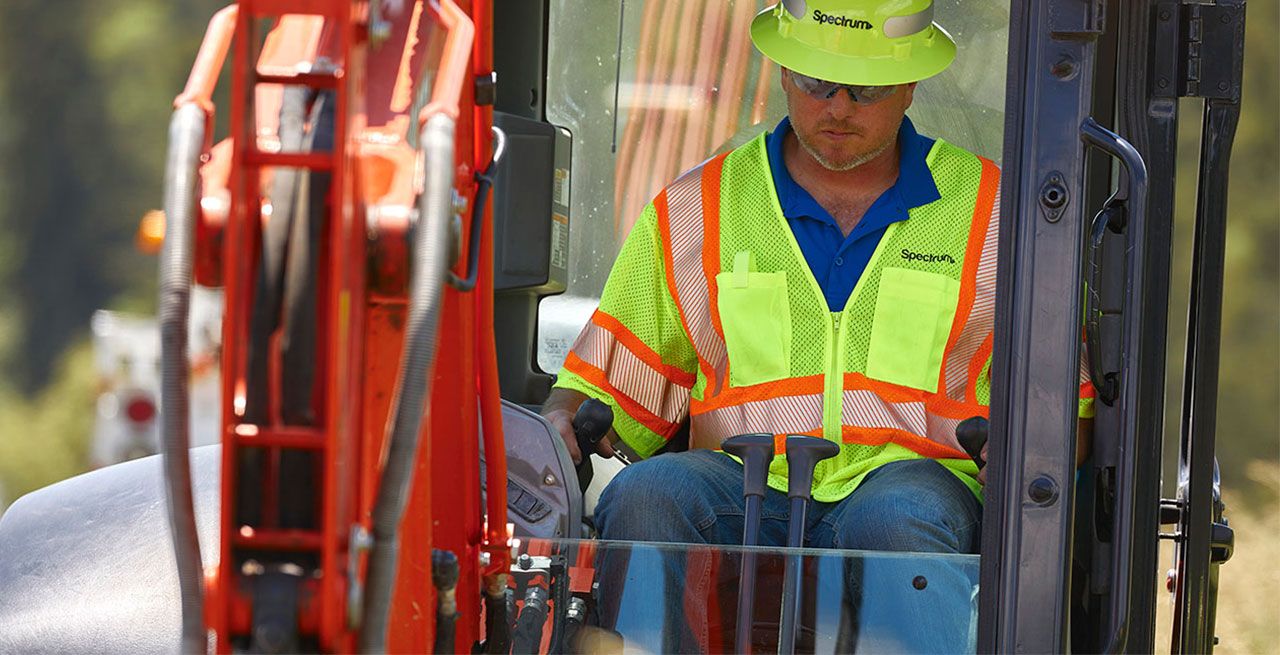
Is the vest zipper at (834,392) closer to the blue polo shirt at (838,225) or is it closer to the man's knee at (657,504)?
the blue polo shirt at (838,225)

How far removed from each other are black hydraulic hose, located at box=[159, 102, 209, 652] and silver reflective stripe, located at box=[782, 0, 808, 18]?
5.60ft

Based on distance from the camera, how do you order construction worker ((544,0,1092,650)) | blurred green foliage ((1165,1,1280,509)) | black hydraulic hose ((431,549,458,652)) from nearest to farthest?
black hydraulic hose ((431,549,458,652))
construction worker ((544,0,1092,650))
blurred green foliage ((1165,1,1280,509))

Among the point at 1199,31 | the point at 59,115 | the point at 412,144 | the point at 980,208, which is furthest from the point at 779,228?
the point at 59,115

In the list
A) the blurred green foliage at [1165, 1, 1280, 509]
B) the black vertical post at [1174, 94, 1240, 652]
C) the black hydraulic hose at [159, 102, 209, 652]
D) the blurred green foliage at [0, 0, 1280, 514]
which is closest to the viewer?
the black hydraulic hose at [159, 102, 209, 652]

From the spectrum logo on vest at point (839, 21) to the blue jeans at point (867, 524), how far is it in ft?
2.41

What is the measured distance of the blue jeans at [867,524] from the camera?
8.28ft

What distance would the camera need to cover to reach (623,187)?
12.9 feet

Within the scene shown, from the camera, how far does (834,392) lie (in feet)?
10.3

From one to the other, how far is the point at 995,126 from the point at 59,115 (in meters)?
16.8

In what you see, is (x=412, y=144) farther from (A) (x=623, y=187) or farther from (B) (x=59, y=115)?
(B) (x=59, y=115)

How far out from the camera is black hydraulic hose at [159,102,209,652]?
1669mm

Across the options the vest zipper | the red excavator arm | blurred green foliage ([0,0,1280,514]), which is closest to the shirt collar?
the vest zipper

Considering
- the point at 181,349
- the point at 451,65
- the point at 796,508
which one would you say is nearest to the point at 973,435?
the point at 796,508

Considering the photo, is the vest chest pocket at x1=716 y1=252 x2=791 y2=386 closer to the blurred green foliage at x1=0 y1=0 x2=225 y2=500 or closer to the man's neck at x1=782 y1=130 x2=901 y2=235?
the man's neck at x1=782 y1=130 x2=901 y2=235
